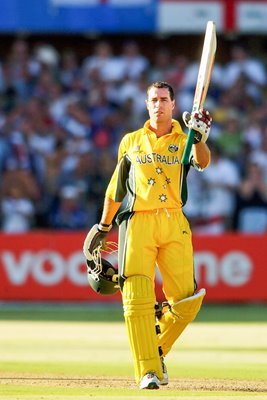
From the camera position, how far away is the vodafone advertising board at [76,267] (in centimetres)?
1645

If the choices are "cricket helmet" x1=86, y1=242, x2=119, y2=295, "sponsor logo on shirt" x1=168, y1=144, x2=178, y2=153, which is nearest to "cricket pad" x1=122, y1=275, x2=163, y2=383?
"cricket helmet" x1=86, y1=242, x2=119, y2=295

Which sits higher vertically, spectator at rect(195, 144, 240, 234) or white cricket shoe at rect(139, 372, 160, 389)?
spectator at rect(195, 144, 240, 234)

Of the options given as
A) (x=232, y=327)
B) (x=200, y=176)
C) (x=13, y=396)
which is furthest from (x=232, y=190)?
(x=13, y=396)

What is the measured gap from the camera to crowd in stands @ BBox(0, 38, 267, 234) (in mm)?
17391

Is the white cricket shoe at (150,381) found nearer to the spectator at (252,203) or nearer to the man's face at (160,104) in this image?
the man's face at (160,104)

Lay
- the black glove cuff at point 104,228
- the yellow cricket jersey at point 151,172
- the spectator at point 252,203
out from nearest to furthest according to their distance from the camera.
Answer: the yellow cricket jersey at point 151,172 → the black glove cuff at point 104,228 → the spectator at point 252,203

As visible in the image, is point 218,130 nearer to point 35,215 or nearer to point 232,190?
point 232,190

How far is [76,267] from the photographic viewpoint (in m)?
16.5

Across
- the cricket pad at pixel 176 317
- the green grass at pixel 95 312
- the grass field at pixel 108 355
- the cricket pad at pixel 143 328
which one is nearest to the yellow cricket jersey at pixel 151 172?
the cricket pad at pixel 143 328

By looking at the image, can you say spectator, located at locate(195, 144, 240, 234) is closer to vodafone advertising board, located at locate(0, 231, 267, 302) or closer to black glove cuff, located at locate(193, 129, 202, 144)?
vodafone advertising board, located at locate(0, 231, 267, 302)

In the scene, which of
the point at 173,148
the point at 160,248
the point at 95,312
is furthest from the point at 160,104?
the point at 95,312

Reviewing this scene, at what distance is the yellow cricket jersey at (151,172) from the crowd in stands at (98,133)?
8351 millimetres

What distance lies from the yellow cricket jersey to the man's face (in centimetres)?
13

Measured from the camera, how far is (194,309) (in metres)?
8.65
